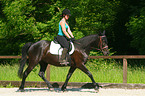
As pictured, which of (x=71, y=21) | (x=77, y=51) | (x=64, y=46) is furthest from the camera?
(x=71, y=21)

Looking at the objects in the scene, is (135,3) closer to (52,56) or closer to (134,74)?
(134,74)

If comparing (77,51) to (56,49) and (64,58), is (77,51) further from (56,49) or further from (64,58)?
(56,49)

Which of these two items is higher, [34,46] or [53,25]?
[34,46]

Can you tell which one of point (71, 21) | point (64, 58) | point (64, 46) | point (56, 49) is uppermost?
point (64, 46)

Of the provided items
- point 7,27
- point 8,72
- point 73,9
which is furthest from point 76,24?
point 8,72

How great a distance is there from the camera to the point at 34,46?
9.30 metres

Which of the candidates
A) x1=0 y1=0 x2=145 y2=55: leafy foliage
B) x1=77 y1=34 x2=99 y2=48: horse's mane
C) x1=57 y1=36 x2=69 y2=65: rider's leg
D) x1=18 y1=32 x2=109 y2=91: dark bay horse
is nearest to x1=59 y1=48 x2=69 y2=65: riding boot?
x1=57 y1=36 x2=69 y2=65: rider's leg

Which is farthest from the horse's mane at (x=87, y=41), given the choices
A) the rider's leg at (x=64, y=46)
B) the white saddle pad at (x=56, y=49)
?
the rider's leg at (x=64, y=46)

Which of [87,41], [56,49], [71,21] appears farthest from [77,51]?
[71,21]

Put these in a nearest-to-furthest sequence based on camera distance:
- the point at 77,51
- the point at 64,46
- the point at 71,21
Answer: the point at 64,46
the point at 77,51
the point at 71,21

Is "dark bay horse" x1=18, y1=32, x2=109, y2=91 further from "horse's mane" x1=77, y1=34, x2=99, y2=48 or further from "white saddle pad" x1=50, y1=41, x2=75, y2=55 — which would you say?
"white saddle pad" x1=50, y1=41, x2=75, y2=55

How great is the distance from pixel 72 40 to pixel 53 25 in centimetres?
934

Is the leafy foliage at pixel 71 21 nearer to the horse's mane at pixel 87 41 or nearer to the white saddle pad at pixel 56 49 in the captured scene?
the horse's mane at pixel 87 41

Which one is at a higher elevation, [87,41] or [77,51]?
[87,41]
